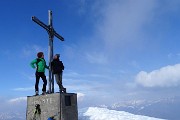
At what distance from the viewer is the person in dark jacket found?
12.8 metres

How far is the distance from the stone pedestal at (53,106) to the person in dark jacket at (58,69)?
24.5 inches

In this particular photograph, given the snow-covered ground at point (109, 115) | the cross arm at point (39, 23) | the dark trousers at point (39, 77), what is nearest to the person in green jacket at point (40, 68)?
the dark trousers at point (39, 77)

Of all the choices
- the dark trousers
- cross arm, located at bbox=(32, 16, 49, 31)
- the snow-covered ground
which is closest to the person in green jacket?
the dark trousers

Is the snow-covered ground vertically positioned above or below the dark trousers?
below

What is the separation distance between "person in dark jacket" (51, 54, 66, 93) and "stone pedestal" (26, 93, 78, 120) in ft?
2.04

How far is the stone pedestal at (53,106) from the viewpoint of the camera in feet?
39.0

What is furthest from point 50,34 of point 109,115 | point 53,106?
point 109,115

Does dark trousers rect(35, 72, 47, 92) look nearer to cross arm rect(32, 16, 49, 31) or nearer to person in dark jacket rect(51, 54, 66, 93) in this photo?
person in dark jacket rect(51, 54, 66, 93)

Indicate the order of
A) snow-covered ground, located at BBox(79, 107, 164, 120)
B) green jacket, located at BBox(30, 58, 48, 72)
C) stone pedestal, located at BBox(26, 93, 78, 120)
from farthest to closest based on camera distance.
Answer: snow-covered ground, located at BBox(79, 107, 164, 120), green jacket, located at BBox(30, 58, 48, 72), stone pedestal, located at BBox(26, 93, 78, 120)

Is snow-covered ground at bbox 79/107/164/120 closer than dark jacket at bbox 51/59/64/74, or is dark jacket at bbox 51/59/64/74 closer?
dark jacket at bbox 51/59/64/74

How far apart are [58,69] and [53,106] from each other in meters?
1.86

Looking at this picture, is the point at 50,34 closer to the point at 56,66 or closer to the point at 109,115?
the point at 56,66

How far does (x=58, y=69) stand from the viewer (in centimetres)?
1281

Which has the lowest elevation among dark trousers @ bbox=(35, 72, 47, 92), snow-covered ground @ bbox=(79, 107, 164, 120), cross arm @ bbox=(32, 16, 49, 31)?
snow-covered ground @ bbox=(79, 107, 164, 120)
